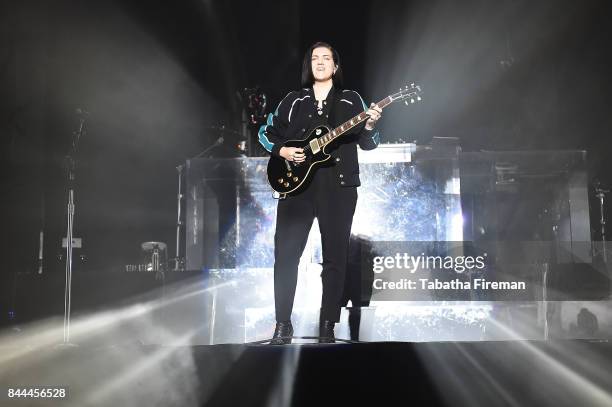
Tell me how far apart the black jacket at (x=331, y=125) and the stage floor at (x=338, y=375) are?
124 cm

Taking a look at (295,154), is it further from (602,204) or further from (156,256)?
(602,204)

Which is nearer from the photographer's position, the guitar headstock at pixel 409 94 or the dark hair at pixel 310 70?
the guitar headstock at pixel 409 94

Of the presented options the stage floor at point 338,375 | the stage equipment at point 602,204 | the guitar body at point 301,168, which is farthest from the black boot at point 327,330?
the stage equipment at point 602,204

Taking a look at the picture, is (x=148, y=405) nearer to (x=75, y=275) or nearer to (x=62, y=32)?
(x=75, y=275)

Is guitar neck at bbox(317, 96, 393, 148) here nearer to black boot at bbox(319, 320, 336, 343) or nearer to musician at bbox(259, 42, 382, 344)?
musician at bbox(259, 42, 382, 344)

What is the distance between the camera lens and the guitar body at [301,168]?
336cm

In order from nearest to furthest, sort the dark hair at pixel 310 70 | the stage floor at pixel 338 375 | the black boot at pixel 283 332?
the stage floor at pixel 338 375 < the black boot at pixel 283 332 < the dark hair at pixel 310 70

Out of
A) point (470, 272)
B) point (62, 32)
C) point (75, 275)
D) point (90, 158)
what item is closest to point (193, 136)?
point (90, 158)

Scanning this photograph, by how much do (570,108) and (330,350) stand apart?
5382mm

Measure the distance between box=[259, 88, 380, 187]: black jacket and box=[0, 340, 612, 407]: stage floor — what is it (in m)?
1.24

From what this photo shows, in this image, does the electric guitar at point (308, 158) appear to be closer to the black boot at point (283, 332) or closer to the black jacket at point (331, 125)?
the black jacket at point (331, 125)

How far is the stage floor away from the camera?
92.0 inches

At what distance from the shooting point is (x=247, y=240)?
4840 mm

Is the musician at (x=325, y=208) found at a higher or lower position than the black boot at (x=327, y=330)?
higher
